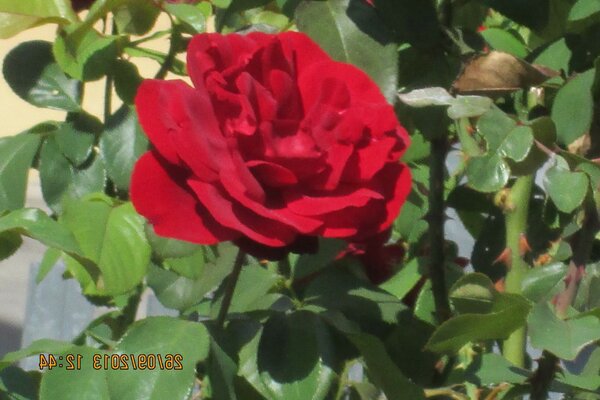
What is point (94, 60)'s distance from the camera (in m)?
0.74

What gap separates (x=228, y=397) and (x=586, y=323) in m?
0.24

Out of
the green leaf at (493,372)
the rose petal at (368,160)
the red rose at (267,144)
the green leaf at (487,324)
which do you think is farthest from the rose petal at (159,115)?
the green leaf at (493,372)

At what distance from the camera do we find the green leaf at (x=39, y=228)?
0.61 m

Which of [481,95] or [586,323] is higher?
[481,95]

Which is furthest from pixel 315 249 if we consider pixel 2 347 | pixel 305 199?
pixel 2 347

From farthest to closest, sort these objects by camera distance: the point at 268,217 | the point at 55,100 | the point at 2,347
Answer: the point at 2,347
the point at 55,100
the point at 268,217

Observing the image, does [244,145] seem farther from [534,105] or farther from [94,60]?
[534,105]

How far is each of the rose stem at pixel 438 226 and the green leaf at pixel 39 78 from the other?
0.27 meters

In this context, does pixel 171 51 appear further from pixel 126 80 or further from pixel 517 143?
pixel 517 143

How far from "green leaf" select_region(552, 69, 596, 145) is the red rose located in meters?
0.13

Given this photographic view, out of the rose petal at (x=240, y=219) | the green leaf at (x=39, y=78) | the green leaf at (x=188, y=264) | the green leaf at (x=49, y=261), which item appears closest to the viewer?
the rose petal at (x=240, y=219)

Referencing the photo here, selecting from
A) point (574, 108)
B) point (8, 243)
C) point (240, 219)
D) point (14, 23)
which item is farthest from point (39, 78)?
point (574, 108)
